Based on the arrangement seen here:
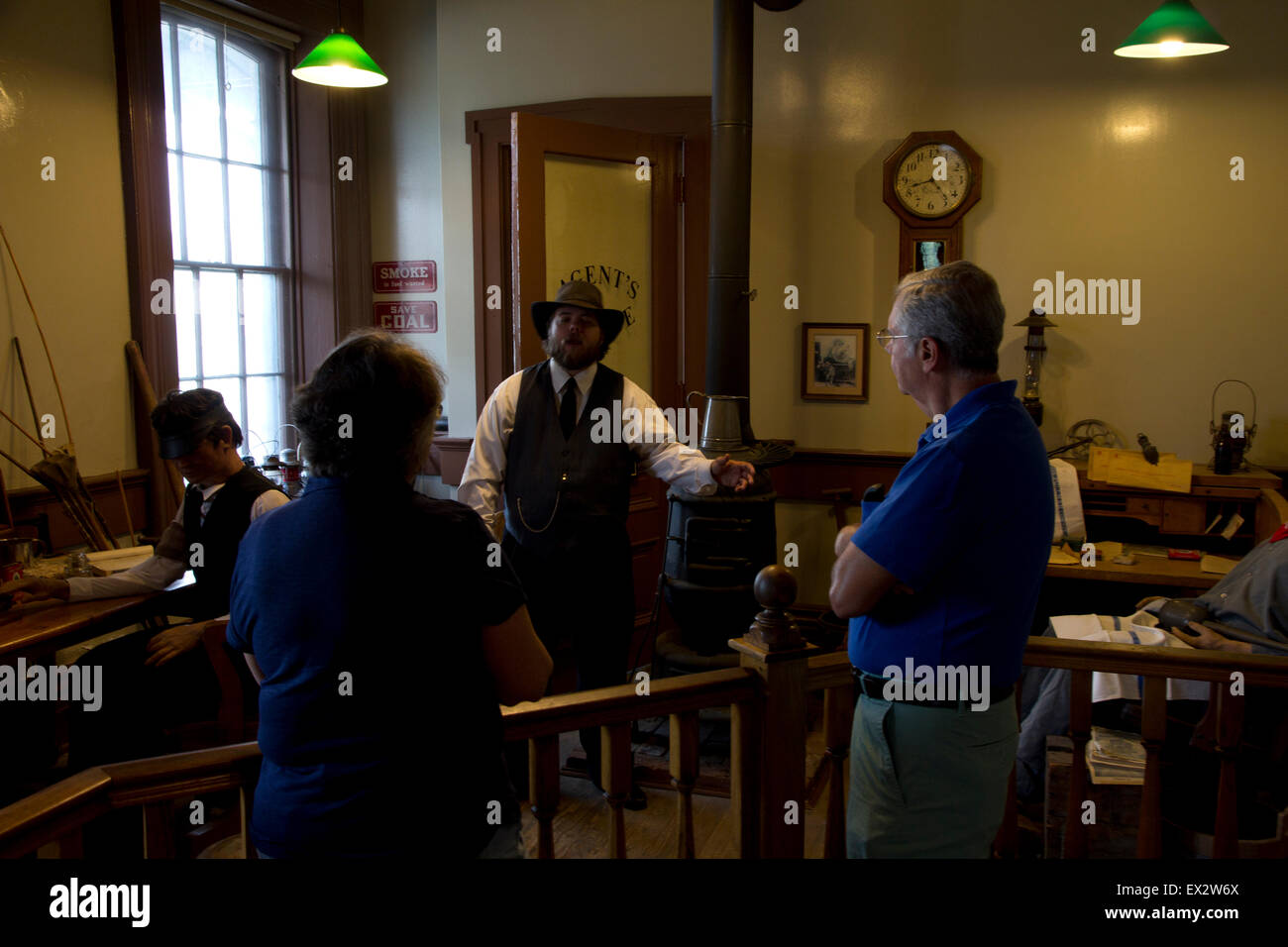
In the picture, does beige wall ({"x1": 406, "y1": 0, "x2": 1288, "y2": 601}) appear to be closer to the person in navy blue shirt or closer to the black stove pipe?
the black stove pipe

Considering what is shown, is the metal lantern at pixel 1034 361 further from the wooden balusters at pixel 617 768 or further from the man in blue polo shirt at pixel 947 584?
the wooden balusters at pixel 617 768

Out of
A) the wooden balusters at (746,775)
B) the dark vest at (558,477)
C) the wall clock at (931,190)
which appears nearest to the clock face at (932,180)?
the wall clock at (931,190)

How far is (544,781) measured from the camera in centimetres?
186

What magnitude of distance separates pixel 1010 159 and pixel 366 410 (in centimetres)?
429

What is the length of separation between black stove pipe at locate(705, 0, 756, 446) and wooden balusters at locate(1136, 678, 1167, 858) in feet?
7.86

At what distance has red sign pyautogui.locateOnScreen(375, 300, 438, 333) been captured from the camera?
5852mm

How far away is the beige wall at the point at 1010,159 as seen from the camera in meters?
4.61

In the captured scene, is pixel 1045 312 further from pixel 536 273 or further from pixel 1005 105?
pixel 536 273

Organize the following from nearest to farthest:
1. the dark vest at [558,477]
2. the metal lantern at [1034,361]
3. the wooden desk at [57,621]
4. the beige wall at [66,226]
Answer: the wooden desk at [57,621], the dark vest at [558,477], the beige wall at [66,226], the metal lantern at [1034,361]

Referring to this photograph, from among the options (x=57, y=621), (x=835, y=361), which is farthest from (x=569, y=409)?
(x=835, y=361)

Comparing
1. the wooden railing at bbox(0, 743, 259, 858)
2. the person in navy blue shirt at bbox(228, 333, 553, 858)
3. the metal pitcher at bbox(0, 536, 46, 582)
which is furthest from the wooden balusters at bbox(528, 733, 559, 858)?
the metal pitcher at bbox(0, 536, 46, 582)

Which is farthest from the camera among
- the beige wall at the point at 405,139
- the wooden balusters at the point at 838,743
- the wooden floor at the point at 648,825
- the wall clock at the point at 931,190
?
the beige wall at the point at 405,139

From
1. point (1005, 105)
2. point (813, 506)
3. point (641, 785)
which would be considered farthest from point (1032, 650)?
point (1005, 105)
